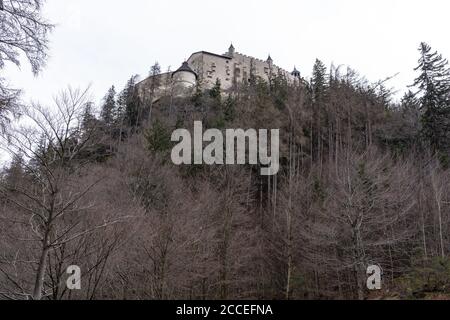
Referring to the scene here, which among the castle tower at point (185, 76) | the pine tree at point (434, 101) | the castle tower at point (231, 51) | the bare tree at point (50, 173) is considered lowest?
the bare tree at point (50, 173)

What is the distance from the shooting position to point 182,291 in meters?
15.6

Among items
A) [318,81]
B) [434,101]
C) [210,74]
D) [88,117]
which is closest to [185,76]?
[210,74]

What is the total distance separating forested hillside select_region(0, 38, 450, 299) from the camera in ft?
22.8

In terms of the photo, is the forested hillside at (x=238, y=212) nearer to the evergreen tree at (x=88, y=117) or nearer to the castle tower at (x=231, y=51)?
the evergreen tree at (x=88, y=117)

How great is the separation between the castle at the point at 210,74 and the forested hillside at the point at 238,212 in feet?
78.4

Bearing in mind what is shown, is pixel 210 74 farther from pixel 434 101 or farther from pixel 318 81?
pixel 434 101

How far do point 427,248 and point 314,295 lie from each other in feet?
20.8

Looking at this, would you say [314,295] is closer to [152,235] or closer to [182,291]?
[182,291]

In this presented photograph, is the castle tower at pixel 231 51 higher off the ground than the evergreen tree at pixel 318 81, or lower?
higher

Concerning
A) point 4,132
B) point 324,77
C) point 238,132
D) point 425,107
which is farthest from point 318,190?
point 324,77

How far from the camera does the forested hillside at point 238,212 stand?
6961 millimetres

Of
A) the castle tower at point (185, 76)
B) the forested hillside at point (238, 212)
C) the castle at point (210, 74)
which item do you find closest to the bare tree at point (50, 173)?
the forested hillside at point (238, 212)

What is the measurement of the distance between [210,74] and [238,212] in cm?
5814

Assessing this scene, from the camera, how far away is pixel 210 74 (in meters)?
73.1
